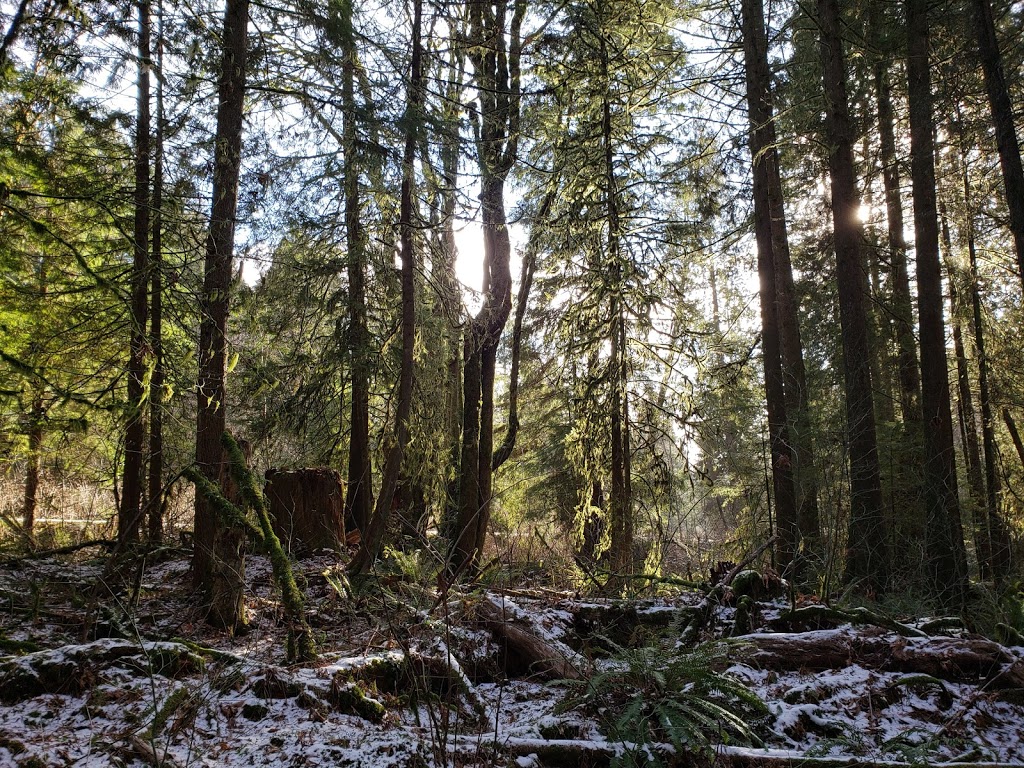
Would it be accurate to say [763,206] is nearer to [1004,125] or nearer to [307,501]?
[1004,125]

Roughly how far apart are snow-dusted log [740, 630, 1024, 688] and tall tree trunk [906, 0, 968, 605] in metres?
4.94

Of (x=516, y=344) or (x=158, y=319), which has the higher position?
(x=516, y=344)

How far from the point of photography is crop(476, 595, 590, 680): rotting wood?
167 inches

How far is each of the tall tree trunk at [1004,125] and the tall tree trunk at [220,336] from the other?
8526 mm

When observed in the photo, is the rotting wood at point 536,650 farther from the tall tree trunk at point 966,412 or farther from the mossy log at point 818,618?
the tall tree trunk at point 966,412

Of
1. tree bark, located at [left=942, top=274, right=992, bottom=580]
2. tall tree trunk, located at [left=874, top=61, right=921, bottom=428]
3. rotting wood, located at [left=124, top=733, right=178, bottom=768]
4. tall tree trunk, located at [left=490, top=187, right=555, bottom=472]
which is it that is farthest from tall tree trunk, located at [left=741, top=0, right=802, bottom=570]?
rotting wood, located at [left=124, top=733, right=178, bottom=768]

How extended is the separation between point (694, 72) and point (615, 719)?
36.6 ft

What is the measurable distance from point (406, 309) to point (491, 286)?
3292mm

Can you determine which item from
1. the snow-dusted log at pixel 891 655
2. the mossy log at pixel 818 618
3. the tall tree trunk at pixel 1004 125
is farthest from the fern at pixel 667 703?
the tall tree trunk at pixel 1004 125

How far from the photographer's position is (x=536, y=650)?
4.47 meters

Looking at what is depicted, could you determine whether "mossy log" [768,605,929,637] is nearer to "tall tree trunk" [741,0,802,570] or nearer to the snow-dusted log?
the snow-dusted log

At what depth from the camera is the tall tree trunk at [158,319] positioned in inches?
214

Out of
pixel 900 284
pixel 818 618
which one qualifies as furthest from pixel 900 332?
pixel 818 618

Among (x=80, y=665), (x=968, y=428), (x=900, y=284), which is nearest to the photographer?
(x=80, y=665)
